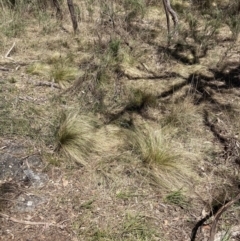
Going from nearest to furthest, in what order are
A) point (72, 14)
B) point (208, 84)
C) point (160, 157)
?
1. point (160, 157)
2. point (208, 84)
3. point (72, 14)

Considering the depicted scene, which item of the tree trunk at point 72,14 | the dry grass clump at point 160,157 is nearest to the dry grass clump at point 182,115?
the dry grass clump at point 160,157

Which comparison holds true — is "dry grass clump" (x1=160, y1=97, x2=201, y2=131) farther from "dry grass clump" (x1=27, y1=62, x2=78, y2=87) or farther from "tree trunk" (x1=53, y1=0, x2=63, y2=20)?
"tree trunk" (x1=53, y1=0, x2=63, y2=20)

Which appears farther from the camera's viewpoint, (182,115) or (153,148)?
(182,115)

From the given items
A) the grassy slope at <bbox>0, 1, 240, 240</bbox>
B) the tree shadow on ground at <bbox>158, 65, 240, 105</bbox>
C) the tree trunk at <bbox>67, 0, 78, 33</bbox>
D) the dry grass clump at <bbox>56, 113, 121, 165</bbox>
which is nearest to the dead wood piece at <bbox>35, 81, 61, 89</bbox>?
the grassy slope at <bbox>0, 1, 240, 240</bbox>

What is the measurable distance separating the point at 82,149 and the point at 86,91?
3.29ft

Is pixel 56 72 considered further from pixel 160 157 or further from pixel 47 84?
pixel 160 157

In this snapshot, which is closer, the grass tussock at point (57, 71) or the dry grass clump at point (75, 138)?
the dry grass clump at point (75, 138)

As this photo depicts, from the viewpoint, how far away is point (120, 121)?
3439 mm

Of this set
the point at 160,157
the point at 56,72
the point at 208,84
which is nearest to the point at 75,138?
the point at 160,157

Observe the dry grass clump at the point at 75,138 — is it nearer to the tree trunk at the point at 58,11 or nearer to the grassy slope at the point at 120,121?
the grassy slope at the point at 120,121

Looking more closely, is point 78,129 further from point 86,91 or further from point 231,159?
point 231,159

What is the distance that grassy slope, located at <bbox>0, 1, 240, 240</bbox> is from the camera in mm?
2547

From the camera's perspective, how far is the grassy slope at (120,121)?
255cm

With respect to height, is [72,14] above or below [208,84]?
above
